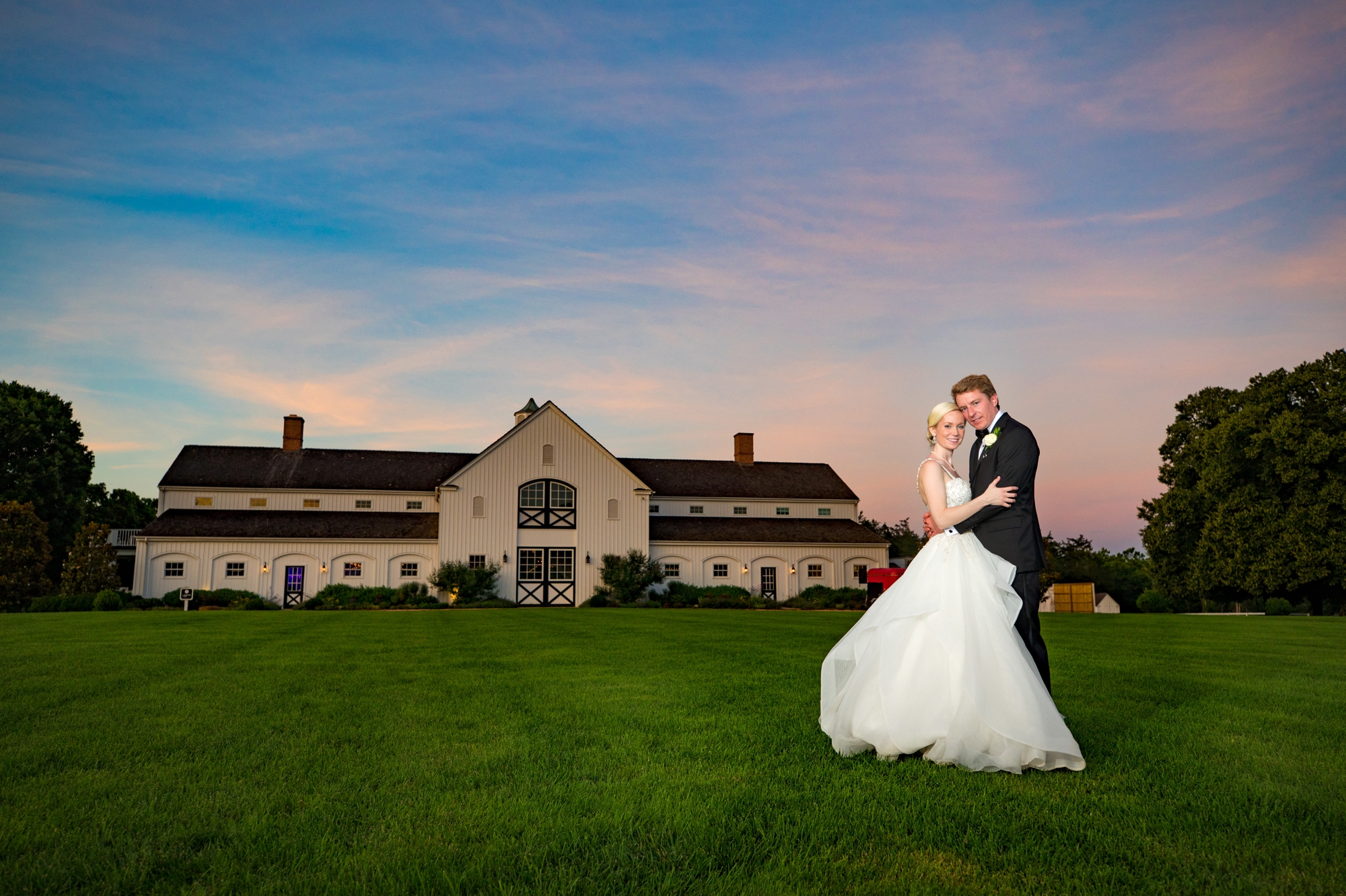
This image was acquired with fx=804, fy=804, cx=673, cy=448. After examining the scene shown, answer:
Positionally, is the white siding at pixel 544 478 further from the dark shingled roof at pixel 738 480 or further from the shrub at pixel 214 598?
the shrub at pixel 214 598

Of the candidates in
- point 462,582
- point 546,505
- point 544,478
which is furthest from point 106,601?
point 544,478

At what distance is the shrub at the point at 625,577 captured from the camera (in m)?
39.3

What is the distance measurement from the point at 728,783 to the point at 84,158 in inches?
990

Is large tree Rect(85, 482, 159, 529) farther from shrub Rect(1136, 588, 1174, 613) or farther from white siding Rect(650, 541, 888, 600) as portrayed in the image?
shrub Rect(1136, 588, 1174, 613)

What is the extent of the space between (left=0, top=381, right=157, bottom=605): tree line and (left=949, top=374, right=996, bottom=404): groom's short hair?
1673 inches

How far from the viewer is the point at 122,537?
144 feet

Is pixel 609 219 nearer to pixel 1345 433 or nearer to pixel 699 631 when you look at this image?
pixel 699 631

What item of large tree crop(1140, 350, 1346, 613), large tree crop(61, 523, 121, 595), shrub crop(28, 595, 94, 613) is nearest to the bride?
shrub crop(28, 595, 94, 613)

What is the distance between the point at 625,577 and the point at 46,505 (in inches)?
1411

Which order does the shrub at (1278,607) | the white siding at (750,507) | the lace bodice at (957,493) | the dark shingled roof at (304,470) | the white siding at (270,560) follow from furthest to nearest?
the white siding at (750,507) → the dark shingled roof at (304,470) → the white siding at (270,560) → the shrub at (1278,607) → the lace bodice at (957,493)

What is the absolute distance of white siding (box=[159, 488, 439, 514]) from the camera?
4053cm

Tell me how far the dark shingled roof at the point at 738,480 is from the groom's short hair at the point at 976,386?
3980cm

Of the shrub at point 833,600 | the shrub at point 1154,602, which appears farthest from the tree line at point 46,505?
the shrub at point 1154,602

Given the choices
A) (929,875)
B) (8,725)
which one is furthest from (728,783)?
(8,725)
